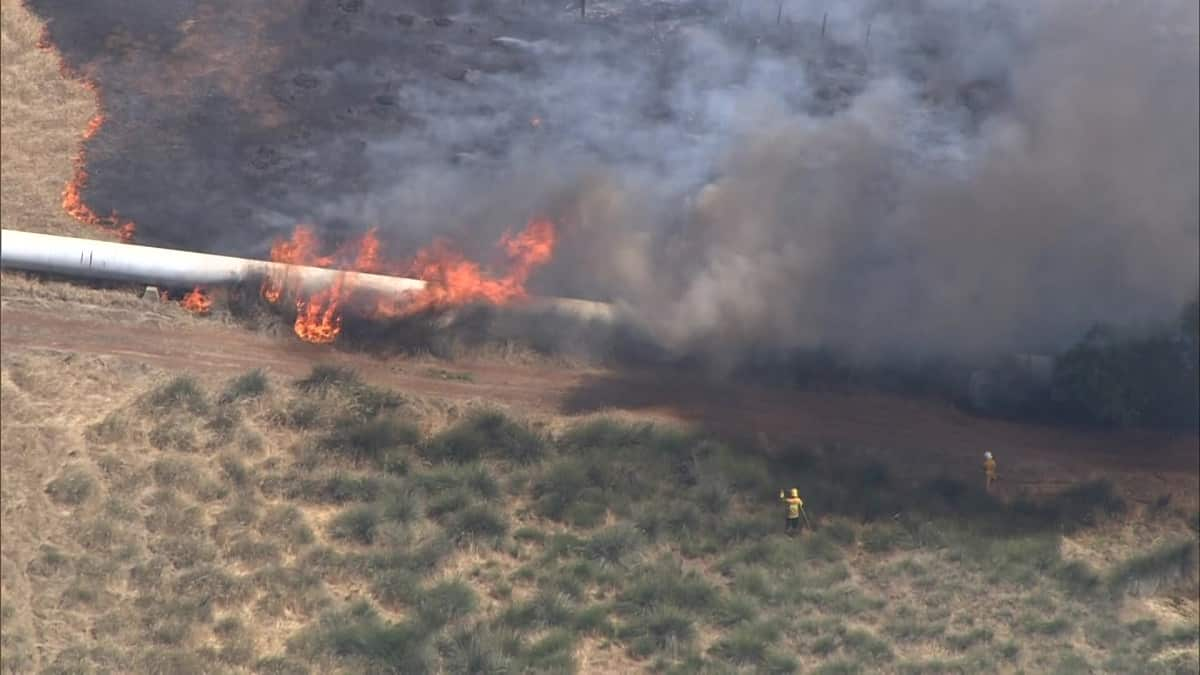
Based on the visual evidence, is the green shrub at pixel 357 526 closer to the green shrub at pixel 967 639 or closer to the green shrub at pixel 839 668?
the green shrub at pixel 839 668

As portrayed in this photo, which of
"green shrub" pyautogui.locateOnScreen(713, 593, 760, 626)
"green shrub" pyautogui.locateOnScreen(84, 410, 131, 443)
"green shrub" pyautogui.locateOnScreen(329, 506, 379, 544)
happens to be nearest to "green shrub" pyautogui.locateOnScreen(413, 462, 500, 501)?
"green shrub" pyautogui.locateOnScreen(329, 506, 379, 544)

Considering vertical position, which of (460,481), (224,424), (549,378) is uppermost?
(549,378)

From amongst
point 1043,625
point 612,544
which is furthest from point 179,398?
point 1043,625

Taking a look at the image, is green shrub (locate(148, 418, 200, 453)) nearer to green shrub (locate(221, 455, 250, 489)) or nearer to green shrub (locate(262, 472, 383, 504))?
green shrub (locate(221, 455, 250, 489))

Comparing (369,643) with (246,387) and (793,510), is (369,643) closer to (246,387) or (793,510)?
(246,387)

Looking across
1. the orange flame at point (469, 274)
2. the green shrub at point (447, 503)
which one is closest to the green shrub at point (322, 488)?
the green shrub at point (447, 503)

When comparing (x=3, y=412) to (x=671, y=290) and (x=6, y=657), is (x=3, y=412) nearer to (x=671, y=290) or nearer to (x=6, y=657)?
(x=6, y=657)
